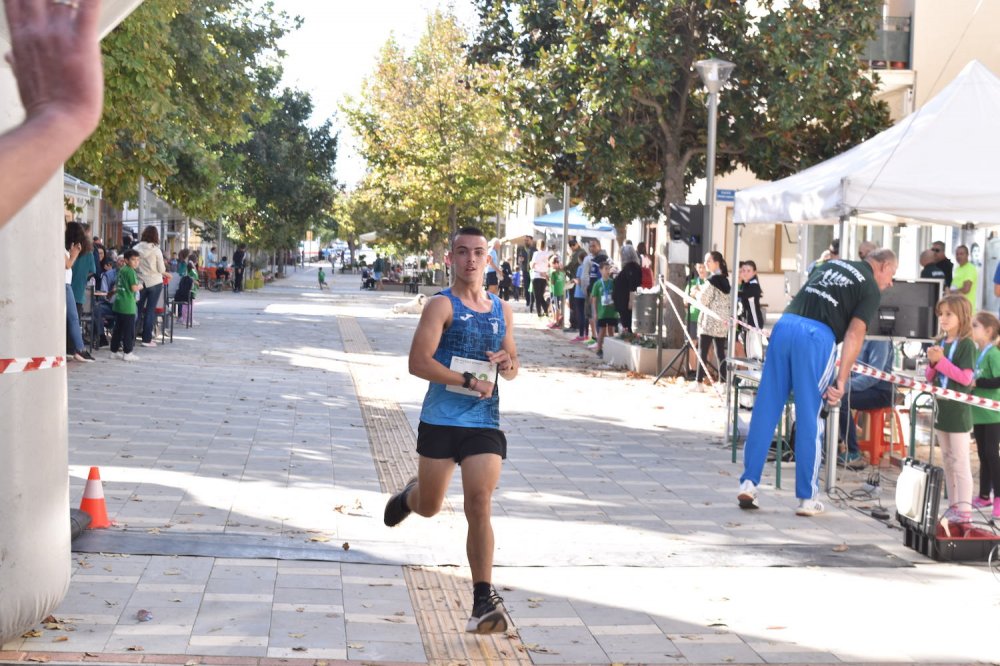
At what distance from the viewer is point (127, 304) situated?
18562 millimetres

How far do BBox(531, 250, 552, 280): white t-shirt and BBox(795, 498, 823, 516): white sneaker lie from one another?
24265 mm

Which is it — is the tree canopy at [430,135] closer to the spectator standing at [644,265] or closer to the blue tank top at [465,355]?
the spectator standing at [644,265]

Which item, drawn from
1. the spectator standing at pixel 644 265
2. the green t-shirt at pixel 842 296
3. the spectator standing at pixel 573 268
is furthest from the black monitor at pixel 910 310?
the spectator standing at pixel 573 268

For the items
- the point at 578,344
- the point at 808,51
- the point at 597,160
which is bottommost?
the point at 578,344

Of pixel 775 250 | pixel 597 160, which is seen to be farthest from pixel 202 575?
pixel 775 250

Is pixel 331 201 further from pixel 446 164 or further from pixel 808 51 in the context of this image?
pixel 808 51

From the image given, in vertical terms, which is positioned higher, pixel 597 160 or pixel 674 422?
pixel 597 160

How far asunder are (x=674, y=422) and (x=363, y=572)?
7467mm

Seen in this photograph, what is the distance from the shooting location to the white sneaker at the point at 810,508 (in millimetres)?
9125

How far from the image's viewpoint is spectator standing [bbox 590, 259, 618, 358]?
2244cm

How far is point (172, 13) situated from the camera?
18.7m

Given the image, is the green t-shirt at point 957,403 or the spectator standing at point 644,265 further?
the spectator standing at point 644,265

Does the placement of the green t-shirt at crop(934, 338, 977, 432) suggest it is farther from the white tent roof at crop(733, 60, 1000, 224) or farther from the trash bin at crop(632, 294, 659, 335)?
the trash bin at crop(632, 294, 659, 335)

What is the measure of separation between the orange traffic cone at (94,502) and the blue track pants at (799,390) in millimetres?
4141
